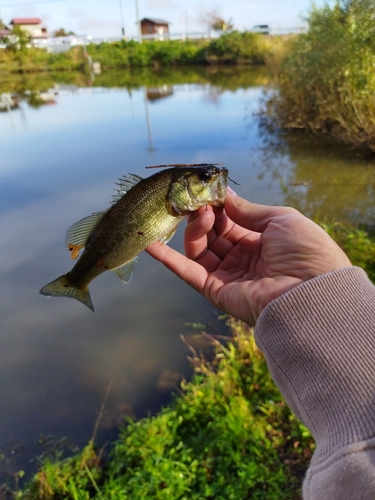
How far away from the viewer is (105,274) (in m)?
6.66

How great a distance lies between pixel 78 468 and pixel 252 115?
652 inches

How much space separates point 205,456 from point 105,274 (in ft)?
13.6

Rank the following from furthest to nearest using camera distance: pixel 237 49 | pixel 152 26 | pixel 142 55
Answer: pixel 152 26, pixel 142 55, pixel 237 49

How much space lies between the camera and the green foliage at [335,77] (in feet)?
36.4

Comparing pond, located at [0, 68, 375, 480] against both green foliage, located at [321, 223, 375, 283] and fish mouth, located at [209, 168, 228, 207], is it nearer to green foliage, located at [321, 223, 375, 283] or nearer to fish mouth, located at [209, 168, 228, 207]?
green foliage, located at [321, 223, 375, 283]

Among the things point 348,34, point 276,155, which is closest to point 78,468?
point 276,155

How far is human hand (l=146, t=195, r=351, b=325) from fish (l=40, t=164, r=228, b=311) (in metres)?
0.22

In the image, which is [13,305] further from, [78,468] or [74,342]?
[78,468]

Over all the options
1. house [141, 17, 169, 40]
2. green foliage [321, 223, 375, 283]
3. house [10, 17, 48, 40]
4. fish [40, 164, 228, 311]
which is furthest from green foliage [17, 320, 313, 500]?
house [10, 17, 48, 40]

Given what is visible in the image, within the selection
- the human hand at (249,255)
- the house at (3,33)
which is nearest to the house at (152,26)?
the house at (3,33)

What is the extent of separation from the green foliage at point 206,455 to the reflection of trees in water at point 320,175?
17.8 feet

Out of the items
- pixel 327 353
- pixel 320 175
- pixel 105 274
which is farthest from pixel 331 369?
pixel 320 175

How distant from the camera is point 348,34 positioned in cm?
1145

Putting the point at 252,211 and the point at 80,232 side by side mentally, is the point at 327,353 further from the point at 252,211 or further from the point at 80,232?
the point at 80,232
